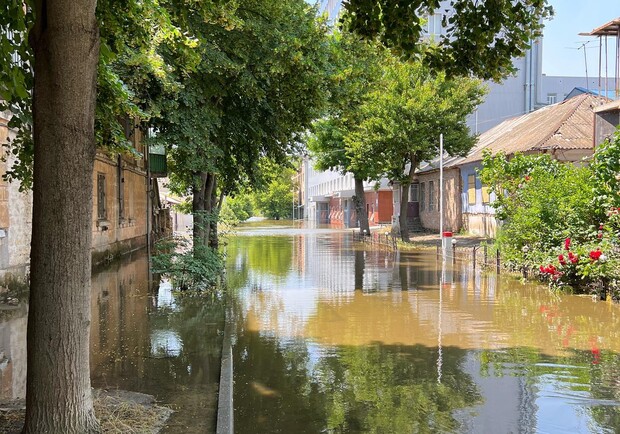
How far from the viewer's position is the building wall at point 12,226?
38.3 ft

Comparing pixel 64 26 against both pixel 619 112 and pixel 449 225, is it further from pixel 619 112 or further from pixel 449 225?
pixel 449 225

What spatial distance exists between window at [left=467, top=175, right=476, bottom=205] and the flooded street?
18106 millimetres

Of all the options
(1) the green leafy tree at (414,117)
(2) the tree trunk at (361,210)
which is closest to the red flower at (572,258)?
(1) the green leafy tree at (414,117)

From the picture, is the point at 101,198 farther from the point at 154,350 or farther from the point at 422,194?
the point at 422,194

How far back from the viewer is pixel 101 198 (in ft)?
67.5

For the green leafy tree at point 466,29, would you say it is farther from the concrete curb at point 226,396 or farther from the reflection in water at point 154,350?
the reflection in water at point 154,350

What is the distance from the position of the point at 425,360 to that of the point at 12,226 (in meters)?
8.93

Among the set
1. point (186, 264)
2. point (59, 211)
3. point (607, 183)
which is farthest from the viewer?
point (186, 264)

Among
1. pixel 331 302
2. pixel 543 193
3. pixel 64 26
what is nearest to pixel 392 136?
pixel 543 193

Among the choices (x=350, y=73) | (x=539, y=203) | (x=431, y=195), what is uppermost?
(x=350, y=73)

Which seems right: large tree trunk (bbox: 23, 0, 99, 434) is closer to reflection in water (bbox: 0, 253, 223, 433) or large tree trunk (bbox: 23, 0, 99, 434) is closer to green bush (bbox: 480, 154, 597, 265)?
reflection in water (bbox: 0, 253, 223, 433)

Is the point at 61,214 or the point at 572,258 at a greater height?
the point at 61,214

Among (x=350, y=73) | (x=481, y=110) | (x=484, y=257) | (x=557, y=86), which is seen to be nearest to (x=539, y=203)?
(x=484, y=257)

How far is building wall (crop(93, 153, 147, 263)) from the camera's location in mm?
19703
